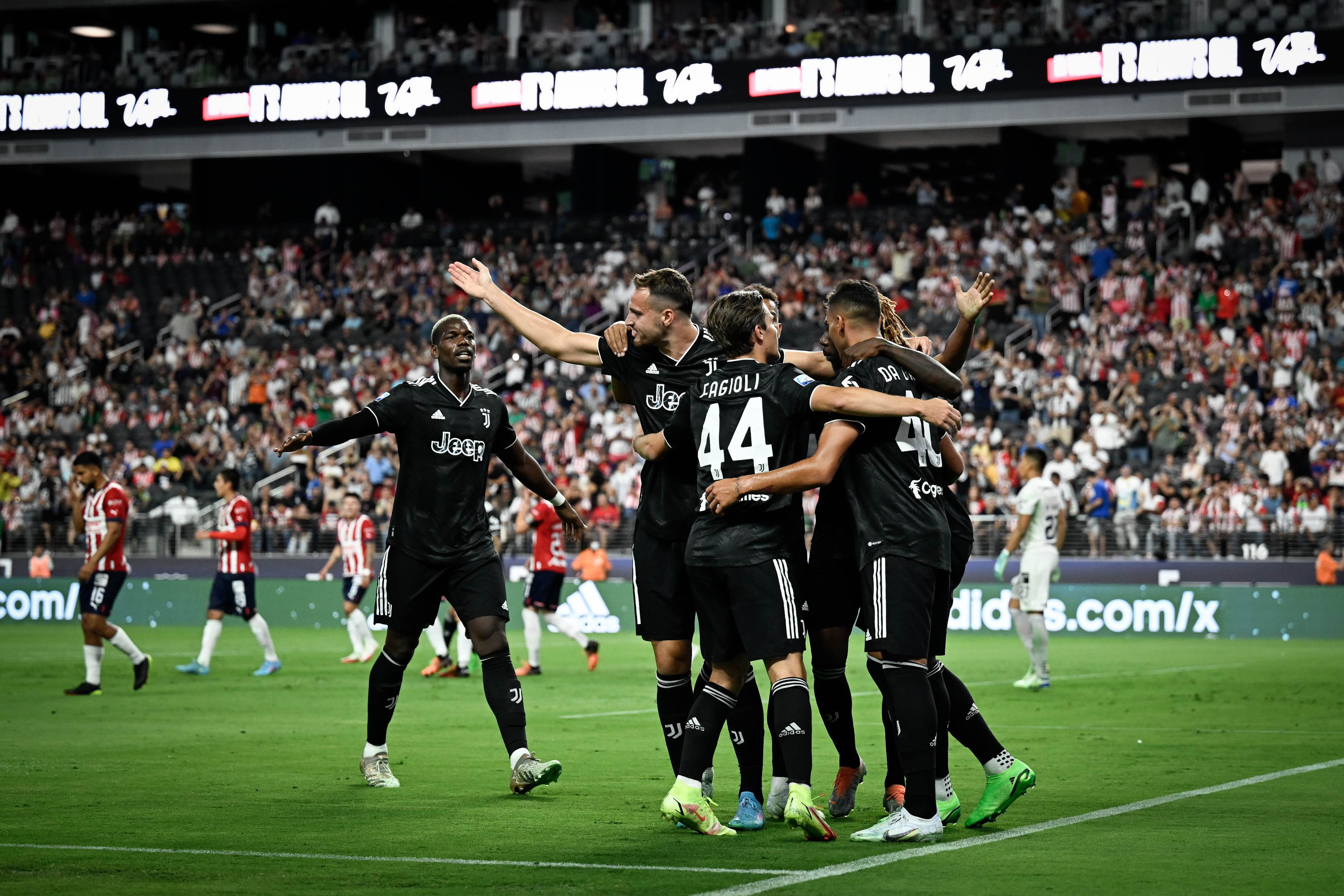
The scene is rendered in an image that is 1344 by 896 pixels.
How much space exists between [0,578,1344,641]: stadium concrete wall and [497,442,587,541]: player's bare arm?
679 inches

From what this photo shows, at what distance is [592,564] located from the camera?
1043 inches

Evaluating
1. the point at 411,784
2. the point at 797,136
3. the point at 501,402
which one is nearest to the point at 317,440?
the point at 501,402

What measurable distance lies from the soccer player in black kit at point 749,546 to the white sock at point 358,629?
13.6 metres

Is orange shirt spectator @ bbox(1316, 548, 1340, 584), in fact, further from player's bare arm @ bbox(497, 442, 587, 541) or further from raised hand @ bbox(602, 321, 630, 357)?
raised hand @ bbox(602, 321, 630, 357)

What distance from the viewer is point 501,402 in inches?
414

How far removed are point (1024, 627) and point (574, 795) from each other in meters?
9.16

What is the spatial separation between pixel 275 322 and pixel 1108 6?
21.6 m

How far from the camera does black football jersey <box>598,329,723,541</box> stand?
837 centimetres

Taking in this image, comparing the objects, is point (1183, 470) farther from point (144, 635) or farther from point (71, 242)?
point (71, 242)

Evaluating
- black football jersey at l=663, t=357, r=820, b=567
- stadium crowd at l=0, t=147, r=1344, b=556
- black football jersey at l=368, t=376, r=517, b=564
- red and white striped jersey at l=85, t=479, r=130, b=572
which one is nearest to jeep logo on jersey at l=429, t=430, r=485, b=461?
black football jersey at l=368, t=376, r=517, b=564

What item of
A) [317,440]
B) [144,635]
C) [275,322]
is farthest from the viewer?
[275,322]

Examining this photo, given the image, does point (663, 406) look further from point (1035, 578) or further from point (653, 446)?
point (1035, 578)

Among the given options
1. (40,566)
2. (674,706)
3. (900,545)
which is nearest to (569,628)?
(674,706)

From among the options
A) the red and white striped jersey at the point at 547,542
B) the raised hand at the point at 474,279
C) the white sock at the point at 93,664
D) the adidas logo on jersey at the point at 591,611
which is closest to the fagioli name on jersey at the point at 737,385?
the raised hand at the point at 474,279
